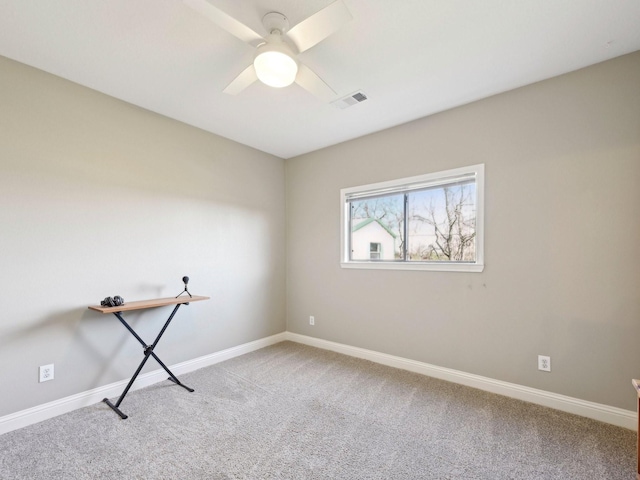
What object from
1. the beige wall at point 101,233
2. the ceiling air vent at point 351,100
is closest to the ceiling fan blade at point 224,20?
the ceiling air vent at point 351,100

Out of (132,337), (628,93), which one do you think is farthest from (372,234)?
(132,337)

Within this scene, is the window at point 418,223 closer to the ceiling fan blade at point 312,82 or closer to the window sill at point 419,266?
the window sill at point 419,266

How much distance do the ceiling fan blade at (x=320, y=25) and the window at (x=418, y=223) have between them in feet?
6.10

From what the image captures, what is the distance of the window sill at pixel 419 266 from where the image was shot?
2.69 meters

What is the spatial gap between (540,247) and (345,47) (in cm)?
215

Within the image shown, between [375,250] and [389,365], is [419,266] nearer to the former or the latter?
[375,250]

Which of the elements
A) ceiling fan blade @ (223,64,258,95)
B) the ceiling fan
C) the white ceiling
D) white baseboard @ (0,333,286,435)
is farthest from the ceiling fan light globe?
white baseboard @ (0,333,286,435)

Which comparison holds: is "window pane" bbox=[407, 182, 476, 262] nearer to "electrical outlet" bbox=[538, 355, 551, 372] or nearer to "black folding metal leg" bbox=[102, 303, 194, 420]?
"electrical outlet" bbox=[538, 355, 551, 372]

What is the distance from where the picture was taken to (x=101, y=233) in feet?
8.20

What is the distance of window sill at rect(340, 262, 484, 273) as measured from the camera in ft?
8.84

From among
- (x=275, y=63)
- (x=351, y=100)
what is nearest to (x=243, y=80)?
(x=275, y=63)

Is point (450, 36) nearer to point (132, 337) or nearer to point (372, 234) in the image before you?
point (372, 234)

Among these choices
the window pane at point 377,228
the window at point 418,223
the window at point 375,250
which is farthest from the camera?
the window at point 375,250

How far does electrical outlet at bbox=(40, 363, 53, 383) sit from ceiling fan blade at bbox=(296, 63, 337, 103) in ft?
9.10
